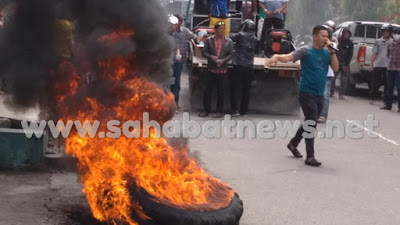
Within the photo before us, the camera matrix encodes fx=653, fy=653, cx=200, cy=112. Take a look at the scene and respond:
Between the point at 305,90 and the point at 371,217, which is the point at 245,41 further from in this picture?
the point at 371,217

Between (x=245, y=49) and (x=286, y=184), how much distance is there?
589 cm

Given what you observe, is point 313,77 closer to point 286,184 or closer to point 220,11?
point 286,184

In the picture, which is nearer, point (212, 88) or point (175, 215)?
point (175, 215)

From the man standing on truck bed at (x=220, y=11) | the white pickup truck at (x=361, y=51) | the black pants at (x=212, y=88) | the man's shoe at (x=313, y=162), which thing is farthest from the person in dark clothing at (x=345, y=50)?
the man's shoe at (x=313, y=162)

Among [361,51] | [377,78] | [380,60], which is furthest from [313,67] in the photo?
[361,51]

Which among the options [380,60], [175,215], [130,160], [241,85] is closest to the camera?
[175,215]

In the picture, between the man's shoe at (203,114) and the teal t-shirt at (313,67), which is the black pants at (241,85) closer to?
the man's shoe at (203,114)

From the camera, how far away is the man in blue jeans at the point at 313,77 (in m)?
8.89

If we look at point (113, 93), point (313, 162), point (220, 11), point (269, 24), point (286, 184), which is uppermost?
A: point (220, 11)

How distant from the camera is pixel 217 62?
12977mm

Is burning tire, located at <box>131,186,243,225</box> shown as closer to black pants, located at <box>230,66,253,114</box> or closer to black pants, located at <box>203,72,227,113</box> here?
black pants, located at <box>203,72,227,113</box>

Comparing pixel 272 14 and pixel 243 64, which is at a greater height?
pixel 272 14

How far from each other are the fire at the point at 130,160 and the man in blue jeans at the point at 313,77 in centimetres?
291

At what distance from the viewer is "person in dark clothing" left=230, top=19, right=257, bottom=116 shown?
13219mm
